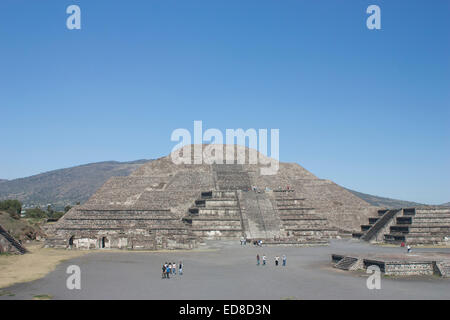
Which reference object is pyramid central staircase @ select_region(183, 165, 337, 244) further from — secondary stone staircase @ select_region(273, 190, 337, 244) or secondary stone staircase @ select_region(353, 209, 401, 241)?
secondary stone staircase @ select_region(353, 209, 401, 241)

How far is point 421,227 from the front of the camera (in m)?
50.2

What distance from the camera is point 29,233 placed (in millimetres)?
48344

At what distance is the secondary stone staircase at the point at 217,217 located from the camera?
4903 centimetres

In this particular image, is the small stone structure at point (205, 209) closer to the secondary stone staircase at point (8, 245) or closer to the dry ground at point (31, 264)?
the dry ground at point (31, 264)

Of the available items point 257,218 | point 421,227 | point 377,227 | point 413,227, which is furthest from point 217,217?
point 421,227

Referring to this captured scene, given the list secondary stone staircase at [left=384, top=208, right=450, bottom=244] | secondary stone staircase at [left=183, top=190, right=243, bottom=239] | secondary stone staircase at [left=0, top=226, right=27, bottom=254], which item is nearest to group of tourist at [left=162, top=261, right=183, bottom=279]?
secondary stone staircase at [left=0, top=226, right=27, bottom=254]

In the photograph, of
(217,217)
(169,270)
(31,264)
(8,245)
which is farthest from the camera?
(217,217)

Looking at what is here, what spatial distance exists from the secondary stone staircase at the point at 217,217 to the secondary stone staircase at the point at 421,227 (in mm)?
17986

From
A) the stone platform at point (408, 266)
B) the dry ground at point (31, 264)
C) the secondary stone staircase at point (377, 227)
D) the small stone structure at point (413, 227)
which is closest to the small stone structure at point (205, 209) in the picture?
the secondary stone staircase at point (377, 227)

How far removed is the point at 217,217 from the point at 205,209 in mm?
1769

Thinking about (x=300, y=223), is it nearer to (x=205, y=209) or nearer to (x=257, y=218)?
(x=257, y=218)
